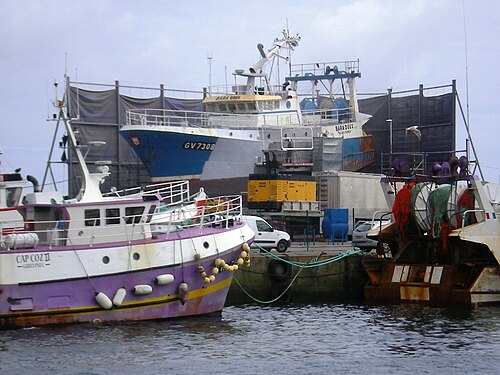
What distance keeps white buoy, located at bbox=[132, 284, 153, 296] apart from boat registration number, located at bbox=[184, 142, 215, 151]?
2921cm

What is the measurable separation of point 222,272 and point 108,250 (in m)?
3.57

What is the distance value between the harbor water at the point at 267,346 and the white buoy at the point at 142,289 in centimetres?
77

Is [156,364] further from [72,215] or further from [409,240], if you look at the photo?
[409,240]

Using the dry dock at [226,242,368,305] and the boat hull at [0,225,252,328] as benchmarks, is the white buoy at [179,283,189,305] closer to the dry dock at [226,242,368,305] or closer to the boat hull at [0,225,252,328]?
the boat hull at [0,225,252,328]

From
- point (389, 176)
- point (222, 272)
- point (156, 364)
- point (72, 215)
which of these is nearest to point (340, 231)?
point (389, 176)

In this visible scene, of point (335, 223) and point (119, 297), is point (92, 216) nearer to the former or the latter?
point (119, 297)

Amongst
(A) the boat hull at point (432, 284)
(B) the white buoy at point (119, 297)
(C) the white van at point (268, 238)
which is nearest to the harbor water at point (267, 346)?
(B) the white buoy at point (119, 297)

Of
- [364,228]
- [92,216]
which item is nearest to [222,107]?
[364,228]

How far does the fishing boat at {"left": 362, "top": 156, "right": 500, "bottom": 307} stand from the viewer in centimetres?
3028

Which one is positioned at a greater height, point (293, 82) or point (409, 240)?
point (293, 82)

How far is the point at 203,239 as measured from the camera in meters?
26.9

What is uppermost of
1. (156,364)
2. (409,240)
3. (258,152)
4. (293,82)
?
(293,82)

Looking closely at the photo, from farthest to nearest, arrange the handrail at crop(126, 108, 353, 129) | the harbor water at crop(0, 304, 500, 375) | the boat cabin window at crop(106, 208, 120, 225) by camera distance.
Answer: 1. the handrail at crop(126, 108, 353, 129)
2. the boat cabin window at crop(106, 208, 120, 225)
3. the harbor water at crop(0, 304, 500, 375)

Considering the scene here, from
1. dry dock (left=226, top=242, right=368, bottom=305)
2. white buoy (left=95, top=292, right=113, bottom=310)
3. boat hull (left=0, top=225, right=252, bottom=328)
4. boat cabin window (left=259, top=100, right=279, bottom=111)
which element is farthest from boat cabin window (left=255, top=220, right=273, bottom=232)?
boat cabin window (left=259, top=100, right=279, bottom=111)
